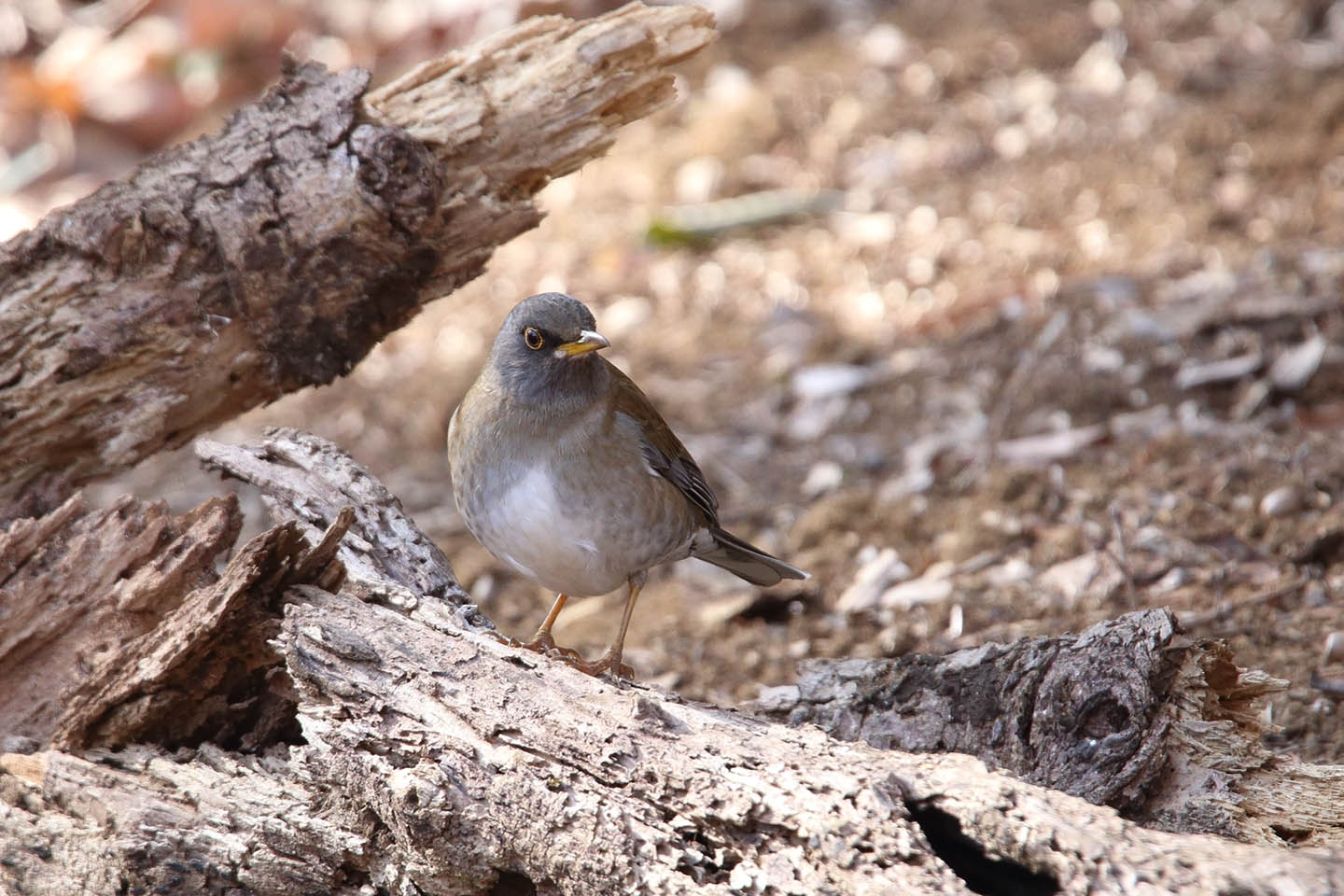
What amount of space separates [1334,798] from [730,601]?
2579 millimetres

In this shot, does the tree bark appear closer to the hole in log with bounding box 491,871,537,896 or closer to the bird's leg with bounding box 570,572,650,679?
the hole in log with bounding box 491,871,537,896

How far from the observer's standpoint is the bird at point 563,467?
12.1 ft

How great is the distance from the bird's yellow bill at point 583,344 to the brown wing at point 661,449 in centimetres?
26

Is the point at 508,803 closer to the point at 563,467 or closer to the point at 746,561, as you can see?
the point at 563,467

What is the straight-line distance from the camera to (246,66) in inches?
356

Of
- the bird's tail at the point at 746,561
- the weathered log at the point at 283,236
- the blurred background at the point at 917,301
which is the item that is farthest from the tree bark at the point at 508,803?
the blurred background at the point at 917,301

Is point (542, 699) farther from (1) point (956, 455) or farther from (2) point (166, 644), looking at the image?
(1) point (956, 455)

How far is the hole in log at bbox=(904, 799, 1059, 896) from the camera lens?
2.14 metres

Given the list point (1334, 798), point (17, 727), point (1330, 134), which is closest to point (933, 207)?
point (1330, 134)

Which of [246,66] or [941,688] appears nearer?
[941,688]

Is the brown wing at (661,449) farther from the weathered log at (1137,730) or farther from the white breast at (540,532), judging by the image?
the weathered log at (1137,730)

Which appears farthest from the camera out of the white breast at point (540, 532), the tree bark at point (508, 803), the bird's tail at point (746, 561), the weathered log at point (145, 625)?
the bird's tail at point (746, 561)

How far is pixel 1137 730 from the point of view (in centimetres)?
256

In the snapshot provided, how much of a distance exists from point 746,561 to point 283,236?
1849mm
